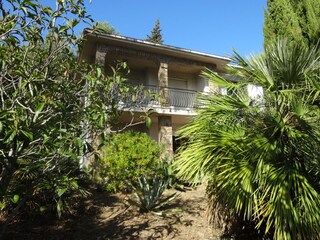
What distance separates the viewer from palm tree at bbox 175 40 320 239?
3.94 m

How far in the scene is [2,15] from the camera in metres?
3.73

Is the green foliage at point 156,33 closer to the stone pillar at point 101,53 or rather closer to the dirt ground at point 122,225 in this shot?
the stone pillar at point 101,53

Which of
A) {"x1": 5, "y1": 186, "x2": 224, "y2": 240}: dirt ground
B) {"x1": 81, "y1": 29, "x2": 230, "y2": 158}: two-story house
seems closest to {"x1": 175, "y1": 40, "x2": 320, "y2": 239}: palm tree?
{"x1": 5, "y1": 186, "x2": 224, "y2": 240}: dirt ground

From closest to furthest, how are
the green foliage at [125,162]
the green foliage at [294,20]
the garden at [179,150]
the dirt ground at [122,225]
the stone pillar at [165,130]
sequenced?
the garden at [179,150] → the dirt ground at [122,225] → the green foliage at [125,162] → the green foliage at [294,20] → the stone pillar at [165,130]

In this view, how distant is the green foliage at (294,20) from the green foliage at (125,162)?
4907 mm

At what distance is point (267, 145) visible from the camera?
432 centimetres

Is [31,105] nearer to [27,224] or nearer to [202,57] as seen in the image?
[27,224]

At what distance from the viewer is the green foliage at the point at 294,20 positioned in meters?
8.73

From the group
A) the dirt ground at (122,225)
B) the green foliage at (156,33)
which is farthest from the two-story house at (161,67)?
the green foliage at (156,33)

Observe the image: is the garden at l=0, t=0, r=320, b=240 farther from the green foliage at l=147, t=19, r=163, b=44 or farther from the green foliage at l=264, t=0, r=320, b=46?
the green foliage at l=147, t=19, r=163, b=44

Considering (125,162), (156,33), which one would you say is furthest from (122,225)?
(156,33)

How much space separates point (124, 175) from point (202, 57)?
353 inches

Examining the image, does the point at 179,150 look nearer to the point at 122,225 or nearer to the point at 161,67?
the point at 122,225

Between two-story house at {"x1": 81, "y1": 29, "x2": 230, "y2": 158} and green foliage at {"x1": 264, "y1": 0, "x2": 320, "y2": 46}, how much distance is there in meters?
4.93
